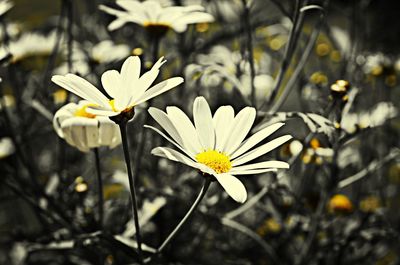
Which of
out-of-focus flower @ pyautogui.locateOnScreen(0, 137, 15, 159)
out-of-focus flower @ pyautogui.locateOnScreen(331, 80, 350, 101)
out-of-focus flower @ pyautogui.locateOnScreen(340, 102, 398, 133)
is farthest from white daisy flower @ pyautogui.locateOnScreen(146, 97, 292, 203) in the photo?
out-of-focus flower @ pyautogui.locateOnScreen(0, 137, 15, 159)

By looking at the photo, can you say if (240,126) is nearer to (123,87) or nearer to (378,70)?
(123,87)

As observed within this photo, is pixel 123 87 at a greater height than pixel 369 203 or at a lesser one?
greater

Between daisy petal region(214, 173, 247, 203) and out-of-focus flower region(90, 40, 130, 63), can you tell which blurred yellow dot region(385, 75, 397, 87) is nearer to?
out-of-focus flower region(90, 40, 130, 63)

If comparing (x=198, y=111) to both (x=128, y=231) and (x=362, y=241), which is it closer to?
(x=128, y=231)

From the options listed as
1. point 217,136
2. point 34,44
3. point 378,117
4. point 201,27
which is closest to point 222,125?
point 217,136

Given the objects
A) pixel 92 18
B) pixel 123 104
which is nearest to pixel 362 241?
pixel 123 104

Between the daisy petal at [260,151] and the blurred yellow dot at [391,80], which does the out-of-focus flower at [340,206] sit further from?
the daisy petal at [260,151]
